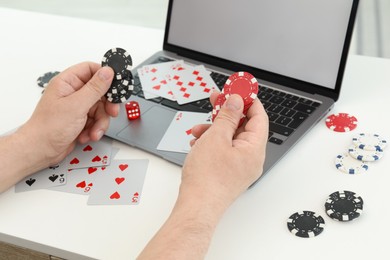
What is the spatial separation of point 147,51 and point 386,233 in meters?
0.91

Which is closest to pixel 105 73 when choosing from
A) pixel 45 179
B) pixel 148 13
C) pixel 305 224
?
pixel 45 179

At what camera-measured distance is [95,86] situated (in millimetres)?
1121

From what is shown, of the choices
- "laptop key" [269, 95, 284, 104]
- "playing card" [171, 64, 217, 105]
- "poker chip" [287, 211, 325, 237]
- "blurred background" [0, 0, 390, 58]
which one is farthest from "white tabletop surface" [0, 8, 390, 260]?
"blurred background" [0, 0, 390, 58]

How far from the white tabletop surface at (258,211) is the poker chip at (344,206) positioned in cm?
1

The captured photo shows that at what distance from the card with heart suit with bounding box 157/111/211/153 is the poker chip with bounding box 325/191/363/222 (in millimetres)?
321

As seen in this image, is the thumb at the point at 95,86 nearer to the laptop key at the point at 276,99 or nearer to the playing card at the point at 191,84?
the playing card at the point at 191,84

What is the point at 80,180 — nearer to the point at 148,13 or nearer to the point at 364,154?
the point at 364,154

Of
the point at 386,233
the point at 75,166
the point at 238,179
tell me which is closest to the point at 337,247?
the point at 386,233

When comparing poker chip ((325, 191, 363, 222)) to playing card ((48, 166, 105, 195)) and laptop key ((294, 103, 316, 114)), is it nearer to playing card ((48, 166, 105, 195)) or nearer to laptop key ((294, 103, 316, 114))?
laptop key ((294, 103, 316, 114))

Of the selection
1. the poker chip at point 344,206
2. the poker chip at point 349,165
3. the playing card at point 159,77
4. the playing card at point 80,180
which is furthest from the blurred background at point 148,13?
the playing card at point 80,180

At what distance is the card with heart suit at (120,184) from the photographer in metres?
1.06

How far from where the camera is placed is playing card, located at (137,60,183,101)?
4.46ft

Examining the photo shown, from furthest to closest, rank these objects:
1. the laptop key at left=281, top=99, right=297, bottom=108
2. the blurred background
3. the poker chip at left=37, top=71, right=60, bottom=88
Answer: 1. the blurred background
2. the poker chip at left=37, top=71, right=60, bottom=88
3. the laptop key at left=281, top=99, right=297, bottom=108

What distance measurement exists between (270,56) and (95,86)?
0.48 m
